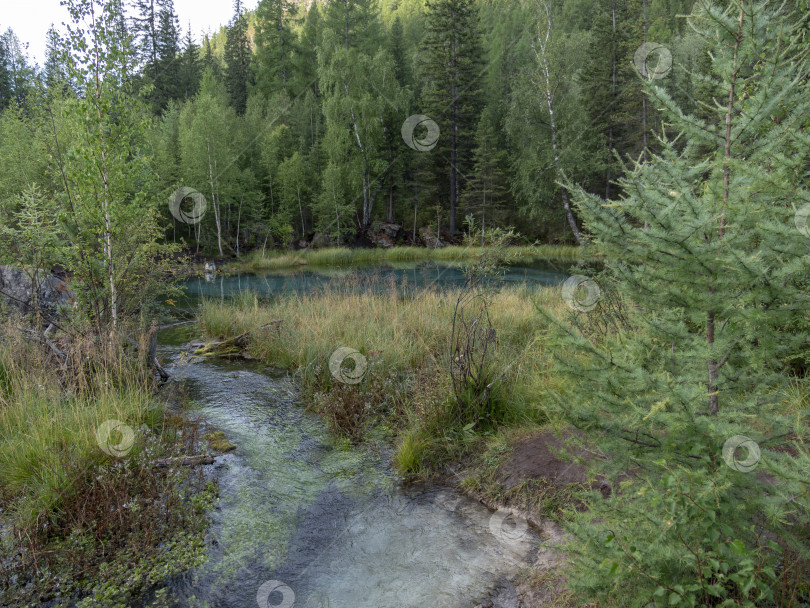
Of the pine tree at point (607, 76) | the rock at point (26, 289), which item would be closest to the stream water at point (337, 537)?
the rock at point (26, 289)

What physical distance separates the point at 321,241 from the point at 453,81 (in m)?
13.0

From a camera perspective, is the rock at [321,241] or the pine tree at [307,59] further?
the pine tree at [307,59]

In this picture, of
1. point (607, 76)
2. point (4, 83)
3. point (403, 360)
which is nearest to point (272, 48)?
point (4, 83)

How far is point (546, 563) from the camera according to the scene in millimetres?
3240

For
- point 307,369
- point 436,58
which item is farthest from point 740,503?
point 436,58

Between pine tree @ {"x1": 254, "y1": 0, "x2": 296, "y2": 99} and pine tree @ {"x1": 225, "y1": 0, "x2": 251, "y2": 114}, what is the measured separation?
5.30ft

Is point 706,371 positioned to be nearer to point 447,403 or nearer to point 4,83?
point 447,403

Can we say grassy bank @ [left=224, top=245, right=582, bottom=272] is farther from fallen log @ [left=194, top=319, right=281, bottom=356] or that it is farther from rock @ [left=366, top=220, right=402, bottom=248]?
fallen log @ [left=194, top=319, right=281, bottom=356]

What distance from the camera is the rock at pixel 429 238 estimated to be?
31141mm

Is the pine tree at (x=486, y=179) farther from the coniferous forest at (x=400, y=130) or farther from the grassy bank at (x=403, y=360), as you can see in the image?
the grassy bank at (x=403, y=360)

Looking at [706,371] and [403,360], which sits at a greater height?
[706,371]

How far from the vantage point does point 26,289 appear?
710 centimetres

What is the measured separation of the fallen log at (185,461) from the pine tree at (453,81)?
96.0 ft

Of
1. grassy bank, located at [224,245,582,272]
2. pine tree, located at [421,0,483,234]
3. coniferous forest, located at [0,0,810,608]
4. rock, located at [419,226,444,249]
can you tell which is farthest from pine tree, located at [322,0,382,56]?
coniferous forest, located at [0,0,810,608]
